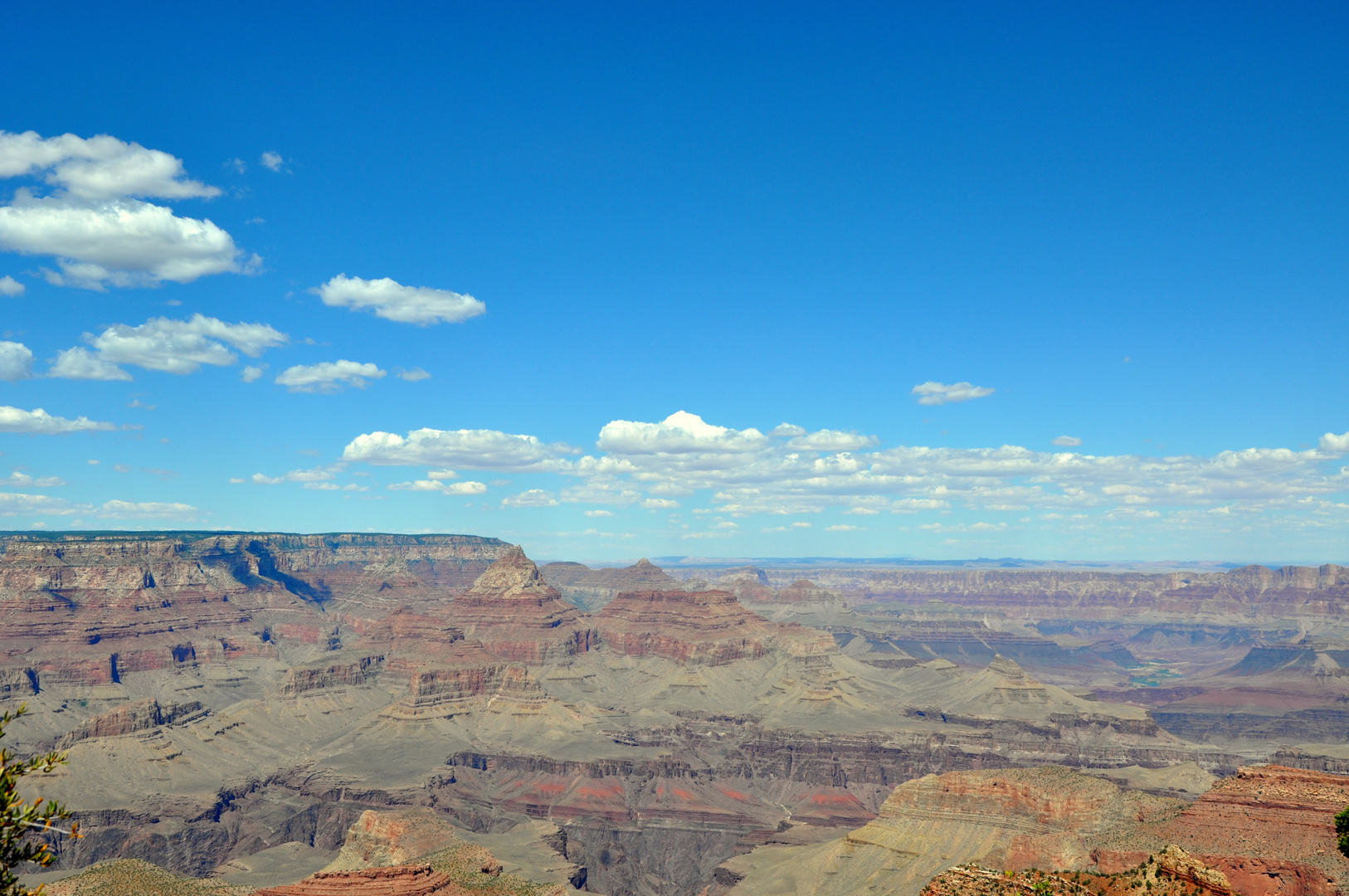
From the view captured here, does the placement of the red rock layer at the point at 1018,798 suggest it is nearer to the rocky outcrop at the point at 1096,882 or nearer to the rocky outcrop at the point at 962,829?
the rocky outcrop at the point at 962,829

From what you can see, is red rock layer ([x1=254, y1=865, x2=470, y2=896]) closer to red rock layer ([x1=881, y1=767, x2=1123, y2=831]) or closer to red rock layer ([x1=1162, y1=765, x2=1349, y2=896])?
red rock layer ([x1=881, y1=767, x2=1123, y2=831])

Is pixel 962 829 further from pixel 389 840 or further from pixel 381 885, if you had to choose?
pixel 389 840

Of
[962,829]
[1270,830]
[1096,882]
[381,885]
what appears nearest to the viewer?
[1096,882]

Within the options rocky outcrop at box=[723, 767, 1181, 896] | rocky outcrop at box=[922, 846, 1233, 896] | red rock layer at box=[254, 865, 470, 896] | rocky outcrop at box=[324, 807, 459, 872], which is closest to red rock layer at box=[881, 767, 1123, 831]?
rocky outcrop at box=[723, 767, 1181, 896]

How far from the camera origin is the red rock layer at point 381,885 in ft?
305

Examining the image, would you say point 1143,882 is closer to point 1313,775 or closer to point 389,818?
point 1313,775

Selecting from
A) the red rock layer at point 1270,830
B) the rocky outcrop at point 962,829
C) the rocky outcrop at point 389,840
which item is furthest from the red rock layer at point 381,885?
the red rock layer at point 1270,830

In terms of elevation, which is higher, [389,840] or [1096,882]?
[1096,882]

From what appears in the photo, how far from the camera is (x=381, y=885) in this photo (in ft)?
307

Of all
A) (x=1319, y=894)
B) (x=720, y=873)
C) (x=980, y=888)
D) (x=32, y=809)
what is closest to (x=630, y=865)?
(x=720, y=873)

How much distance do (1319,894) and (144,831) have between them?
19958 cm

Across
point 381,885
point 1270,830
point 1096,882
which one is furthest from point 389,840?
point 1270,830

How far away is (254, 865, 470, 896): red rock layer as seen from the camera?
305 feet

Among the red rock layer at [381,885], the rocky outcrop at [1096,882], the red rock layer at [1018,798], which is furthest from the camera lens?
the red rock layer at [1018,798]
